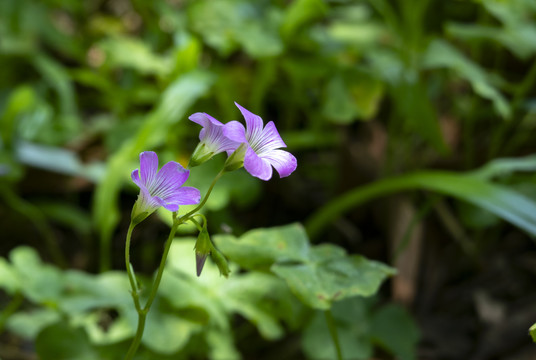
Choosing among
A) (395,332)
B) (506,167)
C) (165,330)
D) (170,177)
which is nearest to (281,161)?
(170,177)

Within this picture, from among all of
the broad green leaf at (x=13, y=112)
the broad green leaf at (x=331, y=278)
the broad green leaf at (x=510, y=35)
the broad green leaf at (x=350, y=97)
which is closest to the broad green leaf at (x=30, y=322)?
the broad green leaf at (x=13, y=112)

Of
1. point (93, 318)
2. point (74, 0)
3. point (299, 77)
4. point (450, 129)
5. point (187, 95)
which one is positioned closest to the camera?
point (93, 318)

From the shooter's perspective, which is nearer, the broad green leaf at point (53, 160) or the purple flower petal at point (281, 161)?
the purple flower petal at point (281, 161)

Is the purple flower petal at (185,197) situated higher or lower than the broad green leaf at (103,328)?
higher

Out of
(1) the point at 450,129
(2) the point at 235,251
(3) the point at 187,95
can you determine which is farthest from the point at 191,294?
(1) the point at 450,129

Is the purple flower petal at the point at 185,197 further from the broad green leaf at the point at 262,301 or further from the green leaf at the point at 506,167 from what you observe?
the green leaf at the point at 506,167

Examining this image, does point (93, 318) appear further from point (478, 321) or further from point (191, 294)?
point (478, 321)
